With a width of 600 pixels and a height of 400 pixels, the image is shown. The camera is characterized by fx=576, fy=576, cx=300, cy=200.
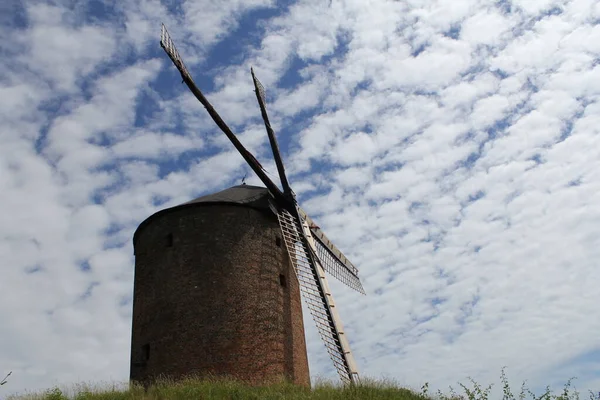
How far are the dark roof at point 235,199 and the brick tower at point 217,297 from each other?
0.09 ft

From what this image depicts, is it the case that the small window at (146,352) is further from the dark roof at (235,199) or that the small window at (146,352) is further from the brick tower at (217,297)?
the dark roof at (235,199)

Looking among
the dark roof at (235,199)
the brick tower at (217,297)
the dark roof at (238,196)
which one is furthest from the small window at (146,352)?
the dark roof at (238,196)

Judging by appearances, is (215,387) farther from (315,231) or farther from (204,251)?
(315,231)

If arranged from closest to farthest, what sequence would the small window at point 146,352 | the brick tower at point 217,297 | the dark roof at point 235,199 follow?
the brick tower at point 217,297 → the small window at point 146,352 → the dark roof at point 235,199

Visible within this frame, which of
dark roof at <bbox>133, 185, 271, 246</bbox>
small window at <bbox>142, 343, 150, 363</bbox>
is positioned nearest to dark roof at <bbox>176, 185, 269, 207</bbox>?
dark roof at <bbox>133, 185, 271, 246</bbox>

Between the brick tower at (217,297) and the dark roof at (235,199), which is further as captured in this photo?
the dark roof at (235,199)

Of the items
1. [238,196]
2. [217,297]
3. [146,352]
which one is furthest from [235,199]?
[146,352]

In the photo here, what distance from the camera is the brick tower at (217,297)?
1252cm

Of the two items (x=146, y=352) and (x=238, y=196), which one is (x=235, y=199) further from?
(x=146, y=352)

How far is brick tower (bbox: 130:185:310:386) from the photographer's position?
493 inches

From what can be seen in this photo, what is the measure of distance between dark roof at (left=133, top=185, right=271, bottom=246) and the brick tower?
27mm

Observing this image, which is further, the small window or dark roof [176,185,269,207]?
dark roof [176,185,269,207]

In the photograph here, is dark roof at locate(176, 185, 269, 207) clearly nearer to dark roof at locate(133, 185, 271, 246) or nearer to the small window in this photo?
dark roof at locate(133, 185, 271, 246)

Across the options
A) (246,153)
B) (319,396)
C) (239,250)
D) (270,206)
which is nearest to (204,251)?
(239,250)
